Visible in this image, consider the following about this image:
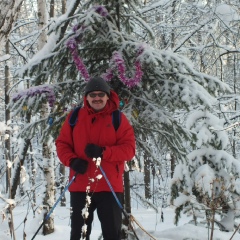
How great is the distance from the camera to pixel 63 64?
4551mm

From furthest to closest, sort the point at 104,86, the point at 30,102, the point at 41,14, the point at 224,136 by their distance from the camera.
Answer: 1. the point at 41,14
2. the point at 224,136
3. the point at 30,102
4. the point at 104,86

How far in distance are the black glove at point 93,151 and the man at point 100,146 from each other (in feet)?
0.34

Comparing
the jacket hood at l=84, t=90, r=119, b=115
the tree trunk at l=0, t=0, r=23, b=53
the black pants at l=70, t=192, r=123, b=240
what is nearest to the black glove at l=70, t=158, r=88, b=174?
the black pants at l=70, t=192, r=123, b=240

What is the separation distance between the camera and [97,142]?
11.2ft

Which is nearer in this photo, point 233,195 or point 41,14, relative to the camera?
point 233,195

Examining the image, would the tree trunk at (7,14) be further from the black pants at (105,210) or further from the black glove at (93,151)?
the black pants at (105,210)

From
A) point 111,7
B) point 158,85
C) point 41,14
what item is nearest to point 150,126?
point 158,85

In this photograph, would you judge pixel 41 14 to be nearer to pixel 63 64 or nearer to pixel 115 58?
pixel 63 64

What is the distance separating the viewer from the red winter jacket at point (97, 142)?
10.9 ft

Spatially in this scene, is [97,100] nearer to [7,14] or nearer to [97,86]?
[97,86]

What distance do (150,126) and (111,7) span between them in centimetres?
164

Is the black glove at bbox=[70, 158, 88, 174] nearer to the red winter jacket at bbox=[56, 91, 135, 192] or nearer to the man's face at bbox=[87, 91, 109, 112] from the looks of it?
the red winter jacket at bbox=[56, 91, 135, 192]

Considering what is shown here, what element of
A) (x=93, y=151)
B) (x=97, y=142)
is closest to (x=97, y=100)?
(x=97, y=142)

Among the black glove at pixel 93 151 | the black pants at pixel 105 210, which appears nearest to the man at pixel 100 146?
the black pants at pixel 105 210
